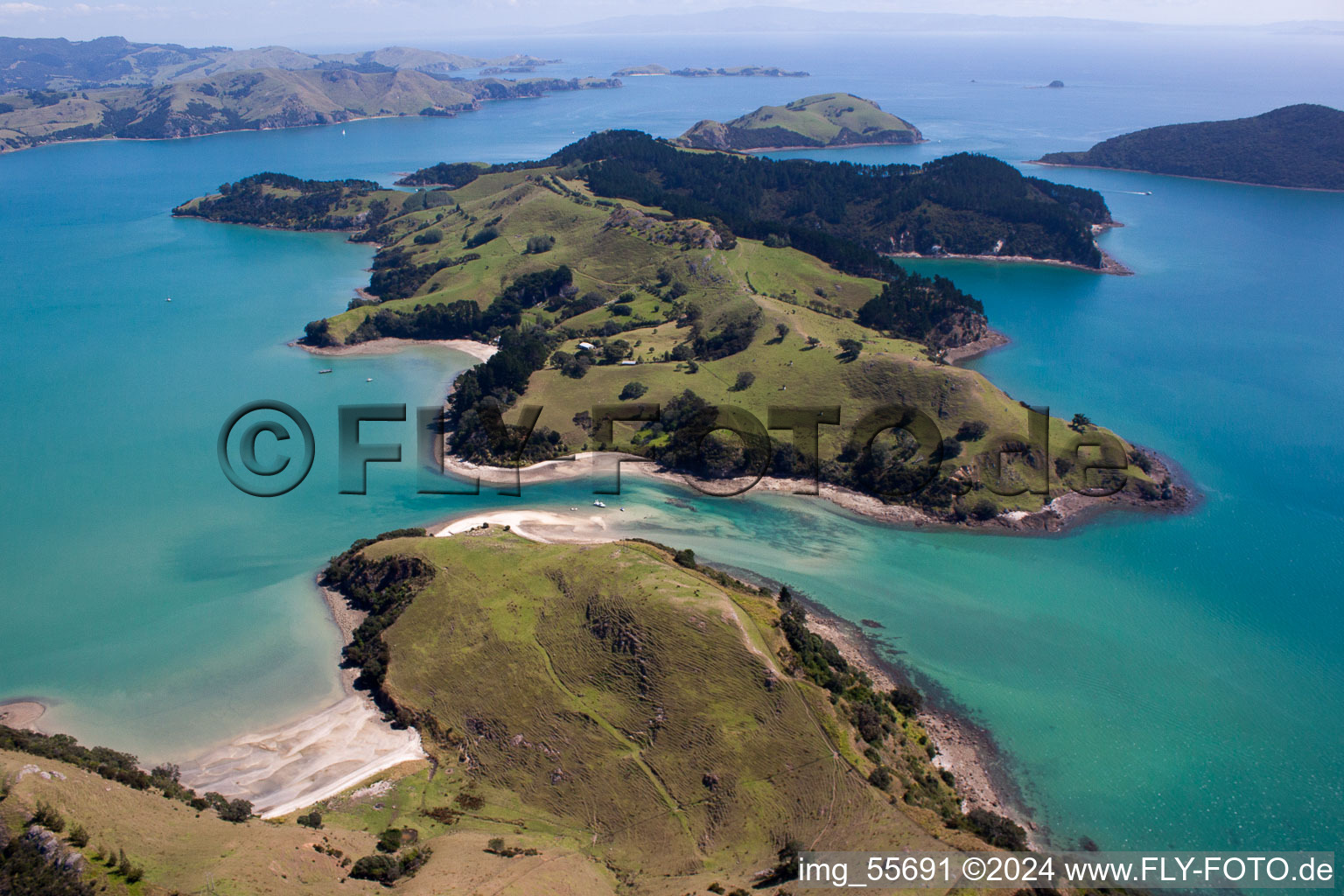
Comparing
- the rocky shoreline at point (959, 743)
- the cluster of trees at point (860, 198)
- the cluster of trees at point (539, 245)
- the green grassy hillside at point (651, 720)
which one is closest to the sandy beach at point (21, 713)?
the green grassy hillside at point (651, 720)

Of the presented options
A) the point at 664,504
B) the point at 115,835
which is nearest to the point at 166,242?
→ the point at 664,504

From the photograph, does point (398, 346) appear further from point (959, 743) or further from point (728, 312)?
point (959, 743)

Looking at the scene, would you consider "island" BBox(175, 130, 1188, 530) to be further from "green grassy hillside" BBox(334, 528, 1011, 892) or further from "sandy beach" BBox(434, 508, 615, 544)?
"green grassy hillside" BBox(334, 528, 1011, 892)

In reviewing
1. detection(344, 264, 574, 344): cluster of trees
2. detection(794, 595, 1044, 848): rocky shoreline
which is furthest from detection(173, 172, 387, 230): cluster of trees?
detection(794, 595, 1044, 848): rocky shoreline

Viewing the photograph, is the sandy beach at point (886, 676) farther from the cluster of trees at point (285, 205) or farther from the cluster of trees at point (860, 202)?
the cluster of trees at point (285, 205)

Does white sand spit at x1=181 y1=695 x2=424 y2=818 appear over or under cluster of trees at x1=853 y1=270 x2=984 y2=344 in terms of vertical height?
under

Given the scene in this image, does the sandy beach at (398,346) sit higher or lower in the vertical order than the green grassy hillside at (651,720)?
higher
